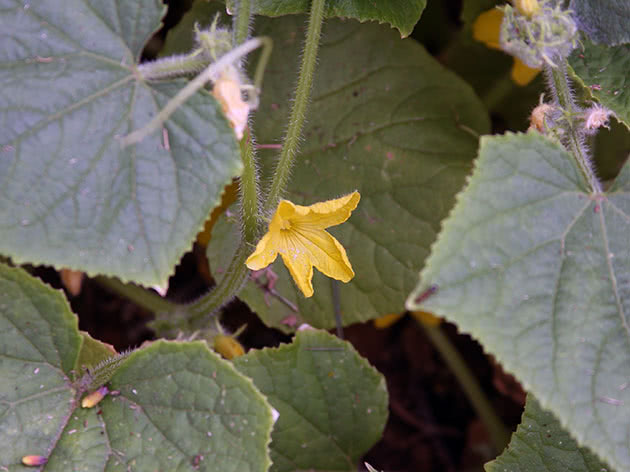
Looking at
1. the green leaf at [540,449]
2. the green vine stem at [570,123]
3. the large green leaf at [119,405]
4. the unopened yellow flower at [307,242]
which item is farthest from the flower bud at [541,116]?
the large green leaf at [119,405]

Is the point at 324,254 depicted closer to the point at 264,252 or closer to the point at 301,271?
the point at 301,271

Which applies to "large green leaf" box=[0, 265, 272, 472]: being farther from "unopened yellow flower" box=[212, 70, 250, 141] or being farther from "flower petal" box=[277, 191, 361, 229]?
"unopened yellow flower" box=[212, 70, 250, 141]

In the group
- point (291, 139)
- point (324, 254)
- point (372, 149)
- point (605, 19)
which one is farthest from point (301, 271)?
point (605, 19)

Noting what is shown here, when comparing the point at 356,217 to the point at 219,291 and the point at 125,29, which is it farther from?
the point at 125,29

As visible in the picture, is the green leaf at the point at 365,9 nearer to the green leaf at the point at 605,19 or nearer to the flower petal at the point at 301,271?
the green leaf at the point at 605,19

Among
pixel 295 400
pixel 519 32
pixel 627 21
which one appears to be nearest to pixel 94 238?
pixel 295 400

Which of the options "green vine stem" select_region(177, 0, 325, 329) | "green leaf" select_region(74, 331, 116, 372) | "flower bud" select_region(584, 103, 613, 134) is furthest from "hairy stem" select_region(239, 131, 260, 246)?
"flower bud" select_region(584, 103, 613, 134)
